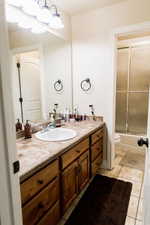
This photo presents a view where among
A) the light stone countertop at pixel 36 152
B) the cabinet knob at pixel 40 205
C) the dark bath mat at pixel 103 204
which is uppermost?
the light stone countertop at pixel 36 152

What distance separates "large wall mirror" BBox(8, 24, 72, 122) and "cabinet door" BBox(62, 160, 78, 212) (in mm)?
756

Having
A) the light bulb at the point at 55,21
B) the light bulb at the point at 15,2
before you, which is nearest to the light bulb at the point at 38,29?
the light bulb at the point at 55,21

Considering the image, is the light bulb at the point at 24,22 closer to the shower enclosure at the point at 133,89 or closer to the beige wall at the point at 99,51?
the beige wall at the point at 99,51

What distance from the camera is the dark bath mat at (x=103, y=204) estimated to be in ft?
5.19

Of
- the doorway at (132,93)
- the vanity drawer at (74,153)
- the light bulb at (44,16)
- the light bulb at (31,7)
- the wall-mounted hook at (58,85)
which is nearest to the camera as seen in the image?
the vanity drawer at (74,153)

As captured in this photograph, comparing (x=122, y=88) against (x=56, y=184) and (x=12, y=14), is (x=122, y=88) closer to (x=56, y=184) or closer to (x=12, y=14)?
(x=12, y=14)

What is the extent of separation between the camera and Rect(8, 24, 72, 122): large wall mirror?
1601 mm

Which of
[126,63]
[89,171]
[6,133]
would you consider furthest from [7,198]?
[126,63]

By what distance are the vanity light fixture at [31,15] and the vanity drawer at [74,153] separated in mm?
1424

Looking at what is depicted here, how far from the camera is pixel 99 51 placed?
2.31 metres

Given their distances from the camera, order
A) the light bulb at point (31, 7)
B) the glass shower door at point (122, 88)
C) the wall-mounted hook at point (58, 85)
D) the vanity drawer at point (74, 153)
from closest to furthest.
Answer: the vanity drawer at point (74, 153) → the light bulb at point (31, 7) → the wall-mounted hook at point (58, 85) → the glass shower door at point (122, 88)

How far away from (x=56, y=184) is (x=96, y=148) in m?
0.98

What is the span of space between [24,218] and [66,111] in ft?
5.53

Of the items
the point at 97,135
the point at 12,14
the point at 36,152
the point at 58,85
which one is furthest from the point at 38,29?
the point at 97,135
